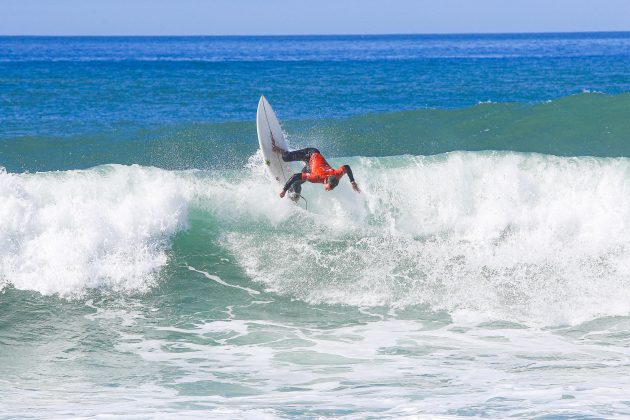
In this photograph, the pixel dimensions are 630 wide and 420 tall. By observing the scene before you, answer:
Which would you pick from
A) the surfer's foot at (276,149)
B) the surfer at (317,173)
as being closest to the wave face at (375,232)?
the surfer's foot at (276,149)

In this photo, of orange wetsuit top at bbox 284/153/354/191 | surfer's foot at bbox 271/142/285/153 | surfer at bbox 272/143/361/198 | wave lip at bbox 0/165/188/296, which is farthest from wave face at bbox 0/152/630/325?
orange wetsuit top at bbox 284/153/354/191

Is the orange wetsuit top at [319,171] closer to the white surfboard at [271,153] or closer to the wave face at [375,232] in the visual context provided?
the white surfboard at [271,153]

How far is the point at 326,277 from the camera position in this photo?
499 inches

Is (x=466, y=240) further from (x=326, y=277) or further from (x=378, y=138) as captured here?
(x=378, y=138)

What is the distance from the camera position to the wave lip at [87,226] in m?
12.4

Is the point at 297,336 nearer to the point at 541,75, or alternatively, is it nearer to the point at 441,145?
the point at 441,145

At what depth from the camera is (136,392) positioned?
8.74m

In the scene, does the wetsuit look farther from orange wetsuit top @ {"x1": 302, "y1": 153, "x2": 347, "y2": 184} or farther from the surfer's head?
the surfer's head

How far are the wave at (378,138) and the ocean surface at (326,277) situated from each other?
105 millimetres

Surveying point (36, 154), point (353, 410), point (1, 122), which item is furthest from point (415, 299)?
point (1, 122)

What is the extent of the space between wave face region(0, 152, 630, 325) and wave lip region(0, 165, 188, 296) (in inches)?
0.9

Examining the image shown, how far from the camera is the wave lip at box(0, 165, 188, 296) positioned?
40.6ft

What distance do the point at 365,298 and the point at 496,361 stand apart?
2.81 metres

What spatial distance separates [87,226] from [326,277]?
156 inches
